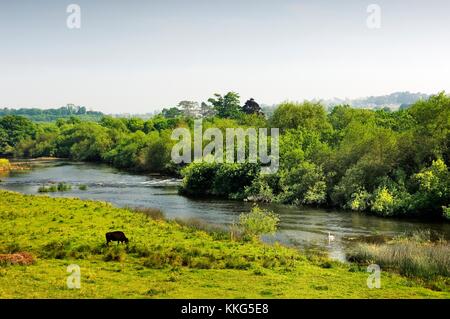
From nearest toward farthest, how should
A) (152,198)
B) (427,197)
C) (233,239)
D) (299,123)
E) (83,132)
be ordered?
(233,239)
(427,197)
(152,198)
(299,123)
(83,132)

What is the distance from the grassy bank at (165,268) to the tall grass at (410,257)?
256 centimetres

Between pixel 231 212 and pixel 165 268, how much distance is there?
3182 cm

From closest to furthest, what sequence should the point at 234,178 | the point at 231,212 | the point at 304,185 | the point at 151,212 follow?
1. the point at 151,212
2. the point at 231,212
3. the point at 304,185
4. the point at 234,178

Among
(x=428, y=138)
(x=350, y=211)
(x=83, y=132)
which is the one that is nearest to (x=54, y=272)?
(x=350, y=211)

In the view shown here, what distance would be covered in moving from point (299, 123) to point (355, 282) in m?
78.7

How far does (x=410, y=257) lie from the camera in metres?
34.1

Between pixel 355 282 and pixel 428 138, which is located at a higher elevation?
pixel 428 138

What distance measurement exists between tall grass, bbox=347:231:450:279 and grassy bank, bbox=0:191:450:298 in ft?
8.40

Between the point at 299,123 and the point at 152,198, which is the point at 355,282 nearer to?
the point at 152,198

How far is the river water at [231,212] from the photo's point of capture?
46.0 meters

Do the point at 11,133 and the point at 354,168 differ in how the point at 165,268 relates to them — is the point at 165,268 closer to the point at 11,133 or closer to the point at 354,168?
the point at 354,168

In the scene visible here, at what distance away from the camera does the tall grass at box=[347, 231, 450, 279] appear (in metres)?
32.1

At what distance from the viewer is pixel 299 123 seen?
10500 centimetres

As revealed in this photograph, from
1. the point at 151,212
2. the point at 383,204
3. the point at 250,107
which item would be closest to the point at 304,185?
the point at 383,204
